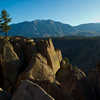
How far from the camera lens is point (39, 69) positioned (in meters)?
16.9

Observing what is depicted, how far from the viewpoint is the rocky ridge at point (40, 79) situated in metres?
8.60

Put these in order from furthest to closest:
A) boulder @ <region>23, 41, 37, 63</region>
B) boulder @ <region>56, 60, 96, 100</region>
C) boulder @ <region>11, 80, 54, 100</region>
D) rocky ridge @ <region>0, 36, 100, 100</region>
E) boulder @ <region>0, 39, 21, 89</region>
Answer: boulder @ <region>23, 41, 37, 63</region> → boulder @ <region>0, 39, 21, 89</region> → boulder @ <region>56, 60, 96, 100</region> → rocky ridge @ <region>0, 36, 100, 100</region> → boulder @ <region>11, 80, 54, 100</region>

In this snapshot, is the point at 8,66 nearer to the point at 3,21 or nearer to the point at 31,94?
the point at 31,94

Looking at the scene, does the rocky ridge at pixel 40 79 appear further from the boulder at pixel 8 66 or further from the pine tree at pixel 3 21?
the pine tree at pixel 3 21

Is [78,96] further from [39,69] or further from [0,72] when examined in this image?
[0,72]

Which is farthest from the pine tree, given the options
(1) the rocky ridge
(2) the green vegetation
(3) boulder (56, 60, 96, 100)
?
(3) boulder (56, 60, 96, 100)

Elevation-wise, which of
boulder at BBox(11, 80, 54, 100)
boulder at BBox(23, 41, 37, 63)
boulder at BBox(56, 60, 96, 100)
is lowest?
boulder at BBox(56, 60, 96, 100)

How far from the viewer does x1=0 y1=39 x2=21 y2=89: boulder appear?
25353mm

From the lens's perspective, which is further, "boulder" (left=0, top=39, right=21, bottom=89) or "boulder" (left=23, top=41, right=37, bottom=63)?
"boulder" (left=23, top=41, right=37, bottom=63)

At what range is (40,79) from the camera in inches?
587

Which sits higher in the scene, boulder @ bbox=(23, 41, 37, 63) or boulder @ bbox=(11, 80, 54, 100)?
boulder @ bbox=(11, 80, 54, 100)

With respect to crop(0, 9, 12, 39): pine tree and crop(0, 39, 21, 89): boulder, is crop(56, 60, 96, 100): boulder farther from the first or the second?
crop(0, 9, 12, 39): pine tree

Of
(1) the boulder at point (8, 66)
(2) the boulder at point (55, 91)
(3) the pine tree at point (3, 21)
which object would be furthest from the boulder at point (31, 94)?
(3) the pine tree at point (3, 21)

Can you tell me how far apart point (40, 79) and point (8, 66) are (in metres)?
12.7
